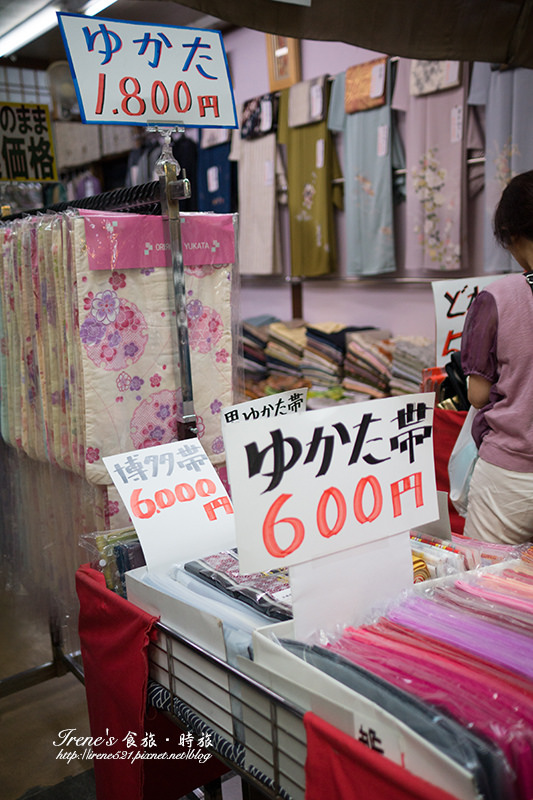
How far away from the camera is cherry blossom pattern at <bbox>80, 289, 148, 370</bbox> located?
1.85 meters

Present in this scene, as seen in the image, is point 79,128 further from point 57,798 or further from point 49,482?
point 57,798

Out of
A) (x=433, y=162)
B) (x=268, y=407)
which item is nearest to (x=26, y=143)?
(x=433, y=162)

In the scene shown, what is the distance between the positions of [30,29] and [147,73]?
15.9 feet

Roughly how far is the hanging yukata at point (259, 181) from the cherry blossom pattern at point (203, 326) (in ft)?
11.2

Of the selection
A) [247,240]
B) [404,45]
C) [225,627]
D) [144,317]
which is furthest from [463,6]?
[247,240]

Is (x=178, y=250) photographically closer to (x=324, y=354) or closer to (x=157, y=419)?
(x=157, y=419)

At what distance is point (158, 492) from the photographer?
4.83 ft

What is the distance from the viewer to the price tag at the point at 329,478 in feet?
3.32

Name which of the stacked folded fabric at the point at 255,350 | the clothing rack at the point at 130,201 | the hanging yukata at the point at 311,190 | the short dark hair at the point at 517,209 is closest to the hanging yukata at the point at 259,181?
the hanging yukata at the point at 311,190

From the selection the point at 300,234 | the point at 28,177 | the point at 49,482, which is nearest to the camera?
the point at 49,482

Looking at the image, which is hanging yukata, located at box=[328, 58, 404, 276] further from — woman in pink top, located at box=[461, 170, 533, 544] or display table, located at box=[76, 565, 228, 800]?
display table, located at box=[76, 565, 228, 800]

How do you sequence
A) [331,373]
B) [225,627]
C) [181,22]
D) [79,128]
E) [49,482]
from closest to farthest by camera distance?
1. [225,627]
2. [49,482]
3. [331,373]
4. [181,22]
5. [79,128]

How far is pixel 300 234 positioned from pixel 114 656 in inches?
165

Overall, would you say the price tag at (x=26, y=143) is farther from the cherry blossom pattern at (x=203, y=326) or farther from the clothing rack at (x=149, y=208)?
the cherry blossom pattern at (x=203, y=326)
